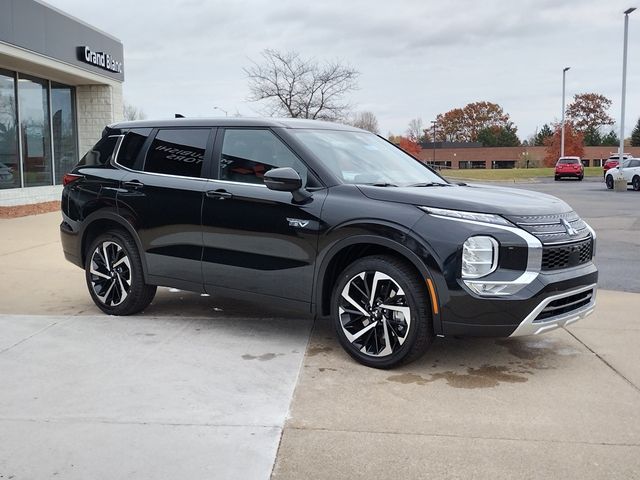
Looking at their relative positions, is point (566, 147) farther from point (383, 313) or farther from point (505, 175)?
point (383, 313)

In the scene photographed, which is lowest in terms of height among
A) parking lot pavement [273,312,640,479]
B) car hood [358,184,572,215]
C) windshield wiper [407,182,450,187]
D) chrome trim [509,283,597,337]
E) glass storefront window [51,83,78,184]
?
parking lot pavement [273,312,640,479]

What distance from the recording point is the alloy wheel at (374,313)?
180 inches

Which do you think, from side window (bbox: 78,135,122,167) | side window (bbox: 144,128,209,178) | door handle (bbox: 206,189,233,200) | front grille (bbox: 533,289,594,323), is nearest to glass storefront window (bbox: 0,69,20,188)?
side window (bbox: 78,135,122,167)

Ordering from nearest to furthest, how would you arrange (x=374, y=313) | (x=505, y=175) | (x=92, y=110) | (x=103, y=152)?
(x=374, y=313) → (x=103, y=152) → (x=92, y=110) → (x=505, y=175)

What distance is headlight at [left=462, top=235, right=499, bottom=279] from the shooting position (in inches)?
169

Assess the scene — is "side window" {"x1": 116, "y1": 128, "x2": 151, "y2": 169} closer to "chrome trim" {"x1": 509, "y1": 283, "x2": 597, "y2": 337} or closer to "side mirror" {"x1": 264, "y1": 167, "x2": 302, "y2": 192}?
"side mirror" {"x1": 264, "y1": 167, "x2": 302, "y2": 192}

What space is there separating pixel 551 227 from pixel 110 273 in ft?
13.1

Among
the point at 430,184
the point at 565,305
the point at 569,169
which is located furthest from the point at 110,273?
the point at 569,169

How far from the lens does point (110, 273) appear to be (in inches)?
244

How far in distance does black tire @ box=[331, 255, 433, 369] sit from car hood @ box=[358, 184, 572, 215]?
46cm

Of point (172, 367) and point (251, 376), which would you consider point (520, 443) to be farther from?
point (172, 367)

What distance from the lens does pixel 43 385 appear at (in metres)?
4.36

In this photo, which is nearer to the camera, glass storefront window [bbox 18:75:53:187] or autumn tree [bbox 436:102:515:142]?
glass storefront window [bbox 18:75:53:187]

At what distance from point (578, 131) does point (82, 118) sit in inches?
3506
